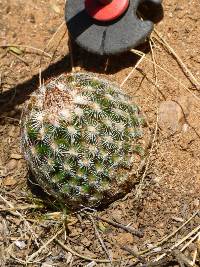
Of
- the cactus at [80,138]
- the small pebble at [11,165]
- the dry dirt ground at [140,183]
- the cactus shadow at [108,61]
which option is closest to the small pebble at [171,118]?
the dry dirt ground at [140,183]

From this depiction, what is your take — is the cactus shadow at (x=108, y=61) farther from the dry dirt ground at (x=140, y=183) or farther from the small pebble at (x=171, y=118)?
the small pebble at (x=171, y=118)

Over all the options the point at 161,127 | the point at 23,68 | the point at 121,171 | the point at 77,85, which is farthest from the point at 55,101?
the point at 23,68

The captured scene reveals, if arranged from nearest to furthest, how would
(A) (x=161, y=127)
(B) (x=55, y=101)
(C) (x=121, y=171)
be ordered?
(B) (x=55, y=101), (C) (x=121, y=171), (A) (x=161, y=127)

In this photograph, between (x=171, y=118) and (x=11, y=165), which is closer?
(x=171, y=118)

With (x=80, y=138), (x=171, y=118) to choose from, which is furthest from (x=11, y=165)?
(x=171, y=118)

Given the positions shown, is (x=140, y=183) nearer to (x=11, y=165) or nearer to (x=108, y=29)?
(x=11, y=165)

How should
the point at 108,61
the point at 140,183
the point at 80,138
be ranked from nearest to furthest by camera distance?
the point at 80,138 < the point at 140,183 < the point at 108,61

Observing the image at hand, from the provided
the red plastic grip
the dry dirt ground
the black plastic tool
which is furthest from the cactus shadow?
the red plastic grip

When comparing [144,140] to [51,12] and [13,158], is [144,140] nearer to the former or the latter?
[13,158]
